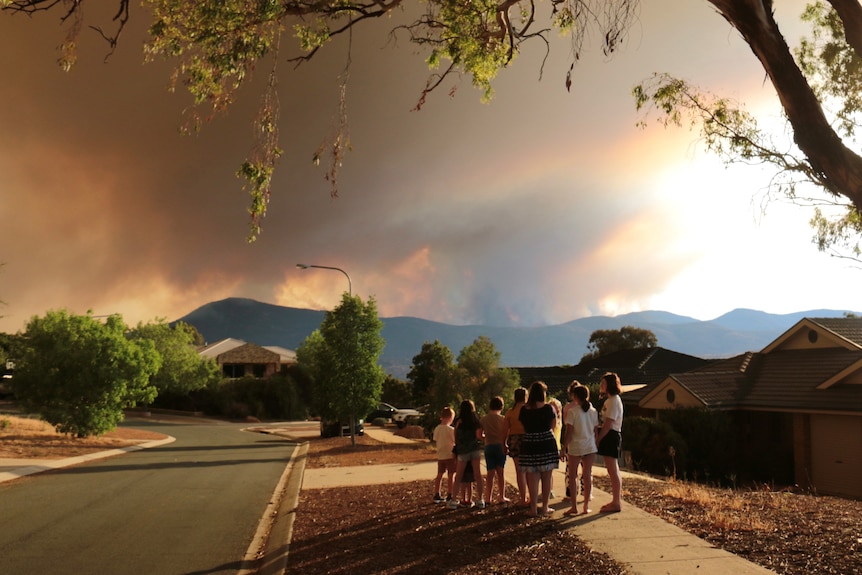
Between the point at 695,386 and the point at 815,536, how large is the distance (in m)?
19.5

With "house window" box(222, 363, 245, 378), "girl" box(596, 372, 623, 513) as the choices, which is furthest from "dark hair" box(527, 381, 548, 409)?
"house window" box(222, 363, 245, 378)

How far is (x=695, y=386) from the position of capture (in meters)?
26.2

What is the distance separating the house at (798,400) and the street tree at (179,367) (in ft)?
146

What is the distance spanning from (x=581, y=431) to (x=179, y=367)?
58.2 meters

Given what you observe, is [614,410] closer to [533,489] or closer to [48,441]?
[533,489]

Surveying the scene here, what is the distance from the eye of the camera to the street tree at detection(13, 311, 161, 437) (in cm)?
2723

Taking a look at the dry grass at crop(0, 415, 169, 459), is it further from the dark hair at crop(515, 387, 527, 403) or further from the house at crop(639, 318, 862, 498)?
the house at crop(639, 318, 862, 498)

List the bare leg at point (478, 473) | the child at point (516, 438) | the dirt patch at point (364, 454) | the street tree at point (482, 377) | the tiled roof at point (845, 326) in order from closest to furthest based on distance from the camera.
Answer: the child at point (516, 438) → the bare leg at point (478, 473) → the dirt patch at point (364, 454) → the street tree at point (482, 377) → the tiled roof at point (845, 326)

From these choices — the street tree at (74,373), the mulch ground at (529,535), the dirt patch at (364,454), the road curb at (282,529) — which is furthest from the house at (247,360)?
the mulch ground at (529,535)

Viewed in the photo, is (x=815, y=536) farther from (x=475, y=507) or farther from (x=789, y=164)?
(x=789, y=164)

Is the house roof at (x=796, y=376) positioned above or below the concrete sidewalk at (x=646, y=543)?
above

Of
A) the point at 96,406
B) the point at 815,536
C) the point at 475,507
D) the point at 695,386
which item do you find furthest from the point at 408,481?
the point at 96,406

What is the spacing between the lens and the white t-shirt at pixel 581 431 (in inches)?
354

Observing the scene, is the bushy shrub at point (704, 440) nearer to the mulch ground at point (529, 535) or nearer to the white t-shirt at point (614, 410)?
the mulch ground at point (529, 535)
